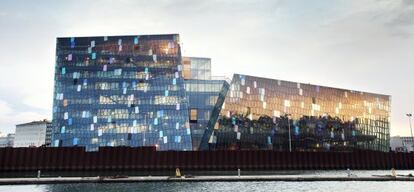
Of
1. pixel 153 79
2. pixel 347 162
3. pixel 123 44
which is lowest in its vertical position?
pixel 347 162

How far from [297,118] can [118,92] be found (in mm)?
52097

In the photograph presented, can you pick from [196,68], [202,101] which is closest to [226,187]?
[202,101]

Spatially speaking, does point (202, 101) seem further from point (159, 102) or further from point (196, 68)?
point (196, 68)

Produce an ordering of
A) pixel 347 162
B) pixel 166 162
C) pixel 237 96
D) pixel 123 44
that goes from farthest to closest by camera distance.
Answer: pixel 123 44, pixel 237 96, pixel 347 162, pixel 166 162

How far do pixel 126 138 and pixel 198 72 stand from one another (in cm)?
2843

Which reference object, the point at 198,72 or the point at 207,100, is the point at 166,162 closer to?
the point at 207,100

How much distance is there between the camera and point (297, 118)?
125m

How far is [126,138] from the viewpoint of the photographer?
116812 mm

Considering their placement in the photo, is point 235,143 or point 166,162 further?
point 235,143

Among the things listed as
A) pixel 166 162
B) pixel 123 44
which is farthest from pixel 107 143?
pixel 166 162

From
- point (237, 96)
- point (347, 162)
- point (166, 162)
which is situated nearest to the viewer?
point (166, 162)

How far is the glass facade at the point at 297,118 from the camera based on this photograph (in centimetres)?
11412

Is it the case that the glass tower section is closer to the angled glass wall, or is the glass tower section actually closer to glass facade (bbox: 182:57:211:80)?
the angled glass wall

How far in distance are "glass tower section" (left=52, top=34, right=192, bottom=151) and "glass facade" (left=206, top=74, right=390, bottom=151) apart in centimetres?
1407
